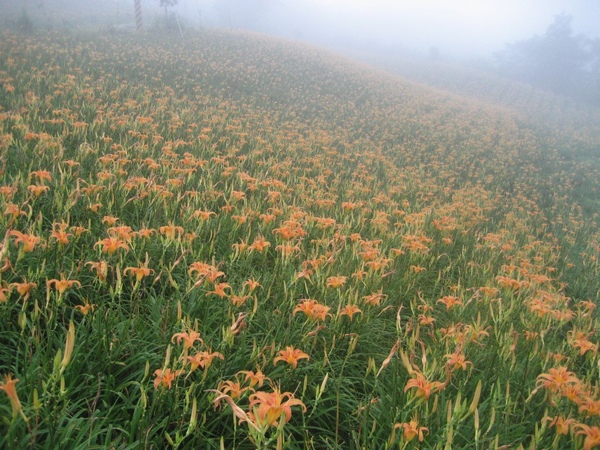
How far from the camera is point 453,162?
11.8 m

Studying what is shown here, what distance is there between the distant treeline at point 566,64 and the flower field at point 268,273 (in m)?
36.6

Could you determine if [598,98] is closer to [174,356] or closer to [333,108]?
[333,108]

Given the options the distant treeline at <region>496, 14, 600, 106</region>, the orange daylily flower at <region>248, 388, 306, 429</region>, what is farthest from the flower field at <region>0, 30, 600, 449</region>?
the distant treeline at <region>496, 14, 600, 106</region>

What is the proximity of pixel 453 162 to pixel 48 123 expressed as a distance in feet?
35.6

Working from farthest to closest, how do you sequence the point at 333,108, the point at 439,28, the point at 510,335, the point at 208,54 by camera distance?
the point at 439,28
the point at 208,54
the point at 333,108
the point at 510,335

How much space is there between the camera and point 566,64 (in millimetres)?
43438

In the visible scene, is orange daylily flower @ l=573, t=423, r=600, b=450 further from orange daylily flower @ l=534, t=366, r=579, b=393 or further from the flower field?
orange daylily flower @ l=534, t=366, r=579, b=393

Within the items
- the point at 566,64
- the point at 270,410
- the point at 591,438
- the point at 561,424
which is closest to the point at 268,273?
the point at 270,410

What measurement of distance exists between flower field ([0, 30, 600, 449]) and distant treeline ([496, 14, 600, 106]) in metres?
36.6

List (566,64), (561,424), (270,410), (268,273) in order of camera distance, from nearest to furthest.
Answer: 1. (270,410)
2. (561,424)
3. (268,273)
4. (566,64)

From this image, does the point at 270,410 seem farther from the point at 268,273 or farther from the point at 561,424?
the point at 268,273

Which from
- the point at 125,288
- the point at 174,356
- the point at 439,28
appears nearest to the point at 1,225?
the point at 125,288

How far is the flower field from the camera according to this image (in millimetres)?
1558

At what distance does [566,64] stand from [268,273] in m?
55.3
